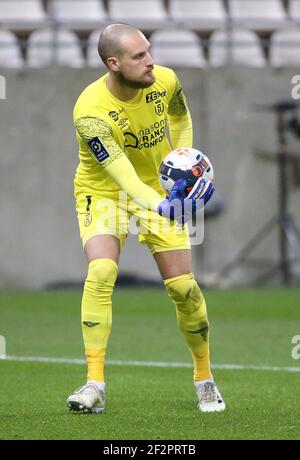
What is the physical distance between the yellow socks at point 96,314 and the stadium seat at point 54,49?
11249mm

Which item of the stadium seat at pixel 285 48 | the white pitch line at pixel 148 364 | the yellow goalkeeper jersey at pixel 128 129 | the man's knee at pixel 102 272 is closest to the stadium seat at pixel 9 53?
the stadium seat at pixel 285 48

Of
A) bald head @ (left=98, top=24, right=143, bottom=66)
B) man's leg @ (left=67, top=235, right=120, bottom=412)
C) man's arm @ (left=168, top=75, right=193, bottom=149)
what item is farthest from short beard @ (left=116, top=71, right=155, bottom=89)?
man's leg @ (left=67, top=235, right=120, bottom=412)

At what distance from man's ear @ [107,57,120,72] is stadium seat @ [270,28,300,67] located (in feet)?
38.4

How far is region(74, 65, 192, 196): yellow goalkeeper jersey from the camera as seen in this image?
7336 millimetres

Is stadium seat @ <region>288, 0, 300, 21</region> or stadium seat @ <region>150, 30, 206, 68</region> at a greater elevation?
stadium seat @ <region>288, 0, 300, 21</region>

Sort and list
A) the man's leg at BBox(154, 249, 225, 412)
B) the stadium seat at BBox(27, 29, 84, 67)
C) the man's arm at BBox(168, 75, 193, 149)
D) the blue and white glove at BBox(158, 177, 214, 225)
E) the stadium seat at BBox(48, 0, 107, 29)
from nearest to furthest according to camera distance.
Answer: the blue and white glove at BBox(158, 177, 214, 225), the man's leg at BBox(154, 249, 225, 412), the man's arm at BBox(168, 75, 193, 149), the stadium seat at BBox(27, 29, 84, 67), the stadium seat at BBox(48, 0, 107, 29)

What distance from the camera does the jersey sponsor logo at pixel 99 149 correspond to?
7.28m

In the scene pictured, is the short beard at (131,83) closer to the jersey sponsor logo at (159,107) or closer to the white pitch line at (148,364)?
the jersey sponsor logo at (159,107)

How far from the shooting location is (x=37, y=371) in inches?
380

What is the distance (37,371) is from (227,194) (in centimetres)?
921

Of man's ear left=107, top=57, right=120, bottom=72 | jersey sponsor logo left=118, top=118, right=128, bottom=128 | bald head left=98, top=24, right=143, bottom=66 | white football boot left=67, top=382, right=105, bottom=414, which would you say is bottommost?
white football boot left=67, top=382, right=105, bottom=414

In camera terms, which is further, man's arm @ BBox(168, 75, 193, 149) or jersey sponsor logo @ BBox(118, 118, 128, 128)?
man's arm @ BBox(168, 75, 193, 149)

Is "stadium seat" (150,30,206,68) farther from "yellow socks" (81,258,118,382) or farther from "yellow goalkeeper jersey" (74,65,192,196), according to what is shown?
"yellow socks" (81,258,118,382)

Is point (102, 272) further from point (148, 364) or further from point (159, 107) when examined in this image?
point (148, 364)
